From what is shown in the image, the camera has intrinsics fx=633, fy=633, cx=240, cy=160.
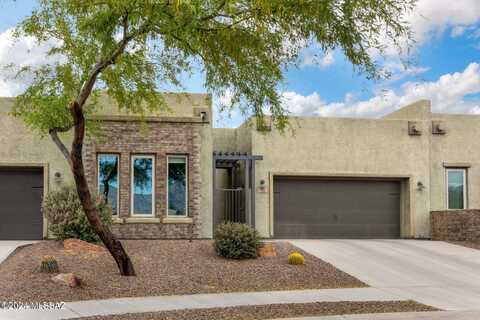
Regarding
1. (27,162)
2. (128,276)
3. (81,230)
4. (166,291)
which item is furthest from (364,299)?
(27,162)

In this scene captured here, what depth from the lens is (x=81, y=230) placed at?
17312 millimetres

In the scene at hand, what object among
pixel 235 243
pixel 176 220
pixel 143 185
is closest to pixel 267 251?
pixel 235 243

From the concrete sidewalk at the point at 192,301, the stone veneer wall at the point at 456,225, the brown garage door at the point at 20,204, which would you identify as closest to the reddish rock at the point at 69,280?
the concrete sidewalk at the point at 192,301

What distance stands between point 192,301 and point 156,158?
890cm

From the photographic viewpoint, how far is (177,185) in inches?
811

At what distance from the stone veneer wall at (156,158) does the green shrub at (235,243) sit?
3.35 metres

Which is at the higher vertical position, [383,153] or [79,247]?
[383,153]

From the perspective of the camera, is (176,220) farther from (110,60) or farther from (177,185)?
(110,60)

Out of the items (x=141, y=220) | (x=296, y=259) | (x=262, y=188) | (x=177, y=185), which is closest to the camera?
(x=296, y=259)

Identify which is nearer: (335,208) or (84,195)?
(84,195)

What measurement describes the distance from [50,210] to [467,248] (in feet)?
43.2

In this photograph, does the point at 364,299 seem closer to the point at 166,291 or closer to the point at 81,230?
the point at 166,291

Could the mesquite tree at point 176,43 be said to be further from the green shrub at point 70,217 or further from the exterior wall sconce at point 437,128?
the exterior wall sconce at point 437,128

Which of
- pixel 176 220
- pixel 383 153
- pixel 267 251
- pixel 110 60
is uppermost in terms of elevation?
pixel 110 60
